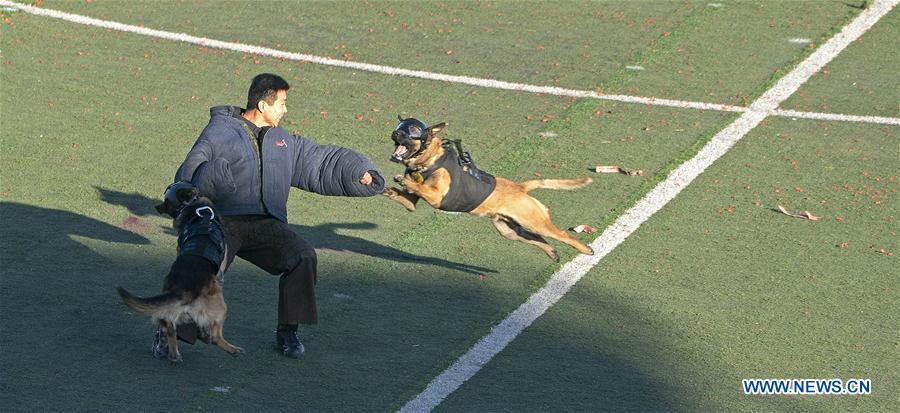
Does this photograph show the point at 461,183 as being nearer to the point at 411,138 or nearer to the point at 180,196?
the point at 411,138

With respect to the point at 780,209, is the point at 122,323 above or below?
above

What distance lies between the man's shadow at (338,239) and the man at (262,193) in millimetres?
2096

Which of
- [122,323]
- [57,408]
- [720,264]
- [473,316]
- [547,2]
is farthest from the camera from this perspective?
[547,2]

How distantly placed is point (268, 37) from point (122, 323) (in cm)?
838

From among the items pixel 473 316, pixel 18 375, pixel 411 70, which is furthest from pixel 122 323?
pixel 411 70

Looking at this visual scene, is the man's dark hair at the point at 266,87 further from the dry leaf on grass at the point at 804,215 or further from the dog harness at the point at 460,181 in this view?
the dry leaf on grass at the point at 804,215

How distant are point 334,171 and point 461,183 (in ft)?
3.11

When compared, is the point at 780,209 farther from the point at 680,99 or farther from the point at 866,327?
the point at 680,99

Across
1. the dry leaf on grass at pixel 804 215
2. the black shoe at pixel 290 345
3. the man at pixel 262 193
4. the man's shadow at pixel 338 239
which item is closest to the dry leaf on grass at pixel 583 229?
the man's shadow at pixel 338 239

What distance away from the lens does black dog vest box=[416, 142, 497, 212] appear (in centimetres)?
877

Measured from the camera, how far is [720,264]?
10.4 m

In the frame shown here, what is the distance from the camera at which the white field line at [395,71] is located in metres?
14.4

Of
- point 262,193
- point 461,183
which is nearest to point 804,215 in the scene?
point 461,183

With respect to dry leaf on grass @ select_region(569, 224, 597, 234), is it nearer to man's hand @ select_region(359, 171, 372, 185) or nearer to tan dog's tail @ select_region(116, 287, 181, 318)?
man's hand @ select_region(359, 171, 372, 185)
